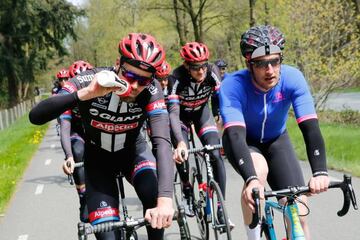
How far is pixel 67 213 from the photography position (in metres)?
7.52

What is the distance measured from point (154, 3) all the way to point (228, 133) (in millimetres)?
26323

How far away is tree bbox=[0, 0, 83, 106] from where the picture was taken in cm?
3050

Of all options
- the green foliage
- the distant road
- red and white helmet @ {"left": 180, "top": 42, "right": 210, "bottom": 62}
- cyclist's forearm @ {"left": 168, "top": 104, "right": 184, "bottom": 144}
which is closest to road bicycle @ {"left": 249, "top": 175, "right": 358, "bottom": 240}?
cyclist's forearm @ {"left": 168, "top": 104, "right": 184, "bottom": 144}

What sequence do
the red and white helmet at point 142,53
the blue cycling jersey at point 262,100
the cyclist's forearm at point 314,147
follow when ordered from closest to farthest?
the red and white helmet at point 142,53, the cyclist's forearm at point 314,147, the blue cycling jersey at point 262,100

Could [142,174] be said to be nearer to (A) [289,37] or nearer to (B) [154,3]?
(A) [289,37]

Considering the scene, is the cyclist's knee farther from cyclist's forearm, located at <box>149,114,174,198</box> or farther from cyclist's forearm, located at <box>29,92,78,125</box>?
cyclist's forearm, located at <box>29,92,78,125</box>

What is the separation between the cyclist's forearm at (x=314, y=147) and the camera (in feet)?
11.1

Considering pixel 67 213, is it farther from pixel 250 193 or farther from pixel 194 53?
pixel 250 193

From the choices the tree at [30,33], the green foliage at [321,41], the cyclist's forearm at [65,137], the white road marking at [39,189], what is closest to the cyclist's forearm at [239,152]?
the cyclist's forearm at [65,137]

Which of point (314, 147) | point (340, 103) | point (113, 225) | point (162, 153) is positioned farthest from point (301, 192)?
point (340, 103)

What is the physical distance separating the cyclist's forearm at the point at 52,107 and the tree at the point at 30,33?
2845 centimetres

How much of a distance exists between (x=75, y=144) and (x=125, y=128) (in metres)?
2.68

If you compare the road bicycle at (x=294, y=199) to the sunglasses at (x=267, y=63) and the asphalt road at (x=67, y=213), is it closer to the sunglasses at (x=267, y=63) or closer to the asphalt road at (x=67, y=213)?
the sunglasses at (x=267, y=63)

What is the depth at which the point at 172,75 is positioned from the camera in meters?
6.27
